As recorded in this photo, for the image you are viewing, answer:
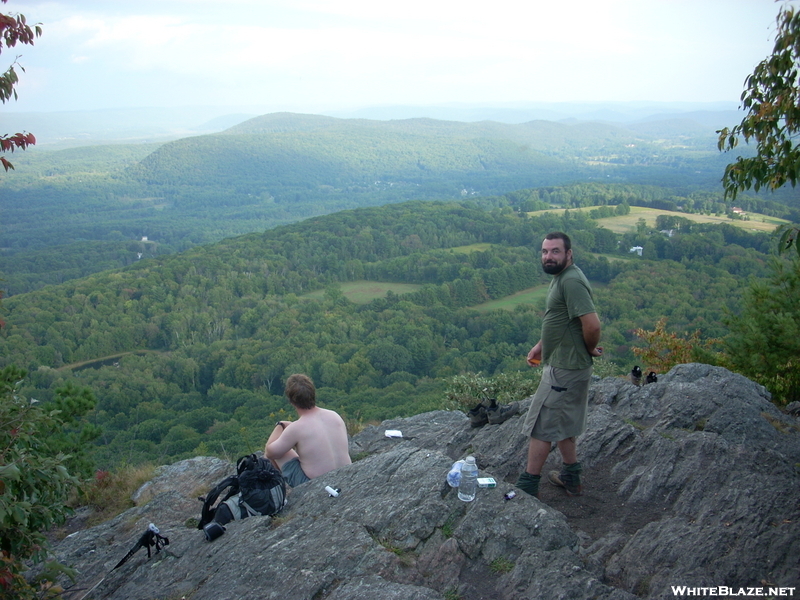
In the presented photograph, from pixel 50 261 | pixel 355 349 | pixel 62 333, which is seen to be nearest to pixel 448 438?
pixel 355 349

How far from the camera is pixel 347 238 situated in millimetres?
78250

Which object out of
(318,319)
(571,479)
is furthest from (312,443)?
(318,319)

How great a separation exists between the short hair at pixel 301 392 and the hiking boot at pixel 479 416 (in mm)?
2317

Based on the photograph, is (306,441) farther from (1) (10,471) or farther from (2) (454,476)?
(1) (10,471)

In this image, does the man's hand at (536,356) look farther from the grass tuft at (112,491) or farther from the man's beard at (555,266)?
the grass tuft at (112,491)

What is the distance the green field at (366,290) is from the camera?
60.1 m

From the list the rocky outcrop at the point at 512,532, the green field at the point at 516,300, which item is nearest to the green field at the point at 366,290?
the green field at the point at 516,300

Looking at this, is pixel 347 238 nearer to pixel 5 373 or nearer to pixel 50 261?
pixel 50 261

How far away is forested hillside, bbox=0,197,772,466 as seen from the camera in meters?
34.3

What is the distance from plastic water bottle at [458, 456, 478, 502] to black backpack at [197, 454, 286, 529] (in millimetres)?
1679

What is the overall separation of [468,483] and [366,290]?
59207 millimetres

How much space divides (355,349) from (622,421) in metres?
39.0

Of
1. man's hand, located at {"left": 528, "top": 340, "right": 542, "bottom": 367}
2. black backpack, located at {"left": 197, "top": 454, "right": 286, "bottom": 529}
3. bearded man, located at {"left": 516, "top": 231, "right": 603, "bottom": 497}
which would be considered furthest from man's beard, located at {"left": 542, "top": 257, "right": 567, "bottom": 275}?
black backpack, located at {"left": 197, "top": 454, "right": 286, "bottom": 529}


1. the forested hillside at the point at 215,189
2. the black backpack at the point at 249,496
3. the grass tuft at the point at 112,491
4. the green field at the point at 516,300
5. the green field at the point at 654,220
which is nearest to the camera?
the black backpack at the point at 249,496
